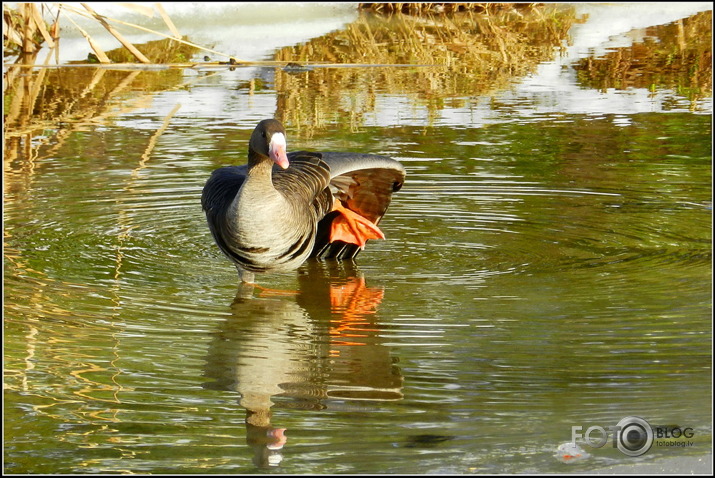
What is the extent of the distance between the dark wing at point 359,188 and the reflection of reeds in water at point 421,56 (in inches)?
142

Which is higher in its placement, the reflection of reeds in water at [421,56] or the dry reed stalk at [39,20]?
the dry reed stalk at [39,20]

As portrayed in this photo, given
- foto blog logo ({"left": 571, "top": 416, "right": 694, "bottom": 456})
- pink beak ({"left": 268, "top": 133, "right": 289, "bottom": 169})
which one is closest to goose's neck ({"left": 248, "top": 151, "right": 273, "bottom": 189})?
pink beak ({"left": 268, "top": 133, "right": 289, "bottom": 169})

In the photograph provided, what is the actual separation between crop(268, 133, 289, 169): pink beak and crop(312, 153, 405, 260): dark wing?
104cm

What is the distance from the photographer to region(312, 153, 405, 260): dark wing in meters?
8.30

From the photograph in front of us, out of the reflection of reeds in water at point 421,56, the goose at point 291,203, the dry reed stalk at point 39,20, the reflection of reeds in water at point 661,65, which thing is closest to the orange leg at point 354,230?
the goose at point 291,203

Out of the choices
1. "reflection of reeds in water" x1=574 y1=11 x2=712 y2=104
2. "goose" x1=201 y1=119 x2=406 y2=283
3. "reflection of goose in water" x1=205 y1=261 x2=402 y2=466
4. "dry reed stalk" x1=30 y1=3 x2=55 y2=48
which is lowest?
"reflection of goose in water" x1=205 y1=261 x2=402 y2=466

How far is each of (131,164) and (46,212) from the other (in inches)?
74.1

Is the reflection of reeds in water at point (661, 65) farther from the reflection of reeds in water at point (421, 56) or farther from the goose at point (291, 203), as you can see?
the goose at point (291, 203)

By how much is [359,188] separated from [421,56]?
26.1ft

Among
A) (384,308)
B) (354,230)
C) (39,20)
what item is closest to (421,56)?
(39,20)

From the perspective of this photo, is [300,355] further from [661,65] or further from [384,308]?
[661,65]

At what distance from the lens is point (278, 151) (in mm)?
7199

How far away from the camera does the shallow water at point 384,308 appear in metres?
5.00

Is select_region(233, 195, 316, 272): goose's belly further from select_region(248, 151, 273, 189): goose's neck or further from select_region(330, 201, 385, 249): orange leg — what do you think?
select_region(330, 201, 385, 249): orange leg
